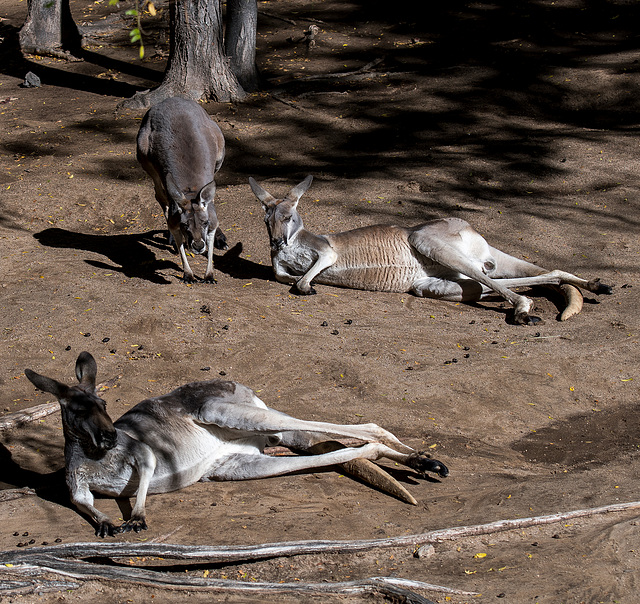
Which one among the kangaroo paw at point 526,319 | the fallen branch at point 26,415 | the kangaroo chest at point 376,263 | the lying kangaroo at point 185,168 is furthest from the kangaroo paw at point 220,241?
the fallen branch at point 26,415

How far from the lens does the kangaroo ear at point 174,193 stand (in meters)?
6.79

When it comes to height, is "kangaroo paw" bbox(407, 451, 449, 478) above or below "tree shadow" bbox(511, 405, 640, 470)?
above

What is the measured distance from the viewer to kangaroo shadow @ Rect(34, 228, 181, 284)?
712 centimetres

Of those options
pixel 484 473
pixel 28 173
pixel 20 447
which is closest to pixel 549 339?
pixel 484 473

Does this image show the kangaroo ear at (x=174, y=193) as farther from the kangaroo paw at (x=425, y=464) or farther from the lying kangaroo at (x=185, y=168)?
the kangaroo paw at (x=425, y=464)

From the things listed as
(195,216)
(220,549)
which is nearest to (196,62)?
(195,216)

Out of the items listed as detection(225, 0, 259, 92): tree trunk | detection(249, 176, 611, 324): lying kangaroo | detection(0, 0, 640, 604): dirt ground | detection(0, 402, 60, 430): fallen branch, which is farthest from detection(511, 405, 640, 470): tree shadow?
detection(225, 0, 259, 92): tree trunk

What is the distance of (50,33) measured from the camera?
47.4ft

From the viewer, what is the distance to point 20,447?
14.9 ft

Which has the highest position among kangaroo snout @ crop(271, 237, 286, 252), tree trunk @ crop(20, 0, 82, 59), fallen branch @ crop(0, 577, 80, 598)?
tree trunk @ crop(20, 0, 82, 59)

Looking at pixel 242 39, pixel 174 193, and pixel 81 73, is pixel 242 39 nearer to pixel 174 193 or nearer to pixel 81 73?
pixel 81 73

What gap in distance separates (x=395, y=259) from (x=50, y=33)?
416 inches

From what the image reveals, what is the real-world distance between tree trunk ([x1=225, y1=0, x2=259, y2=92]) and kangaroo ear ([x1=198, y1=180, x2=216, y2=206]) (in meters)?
5.50

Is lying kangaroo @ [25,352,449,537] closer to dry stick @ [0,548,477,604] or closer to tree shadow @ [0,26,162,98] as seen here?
dry stick @ [0,548,477,604]
